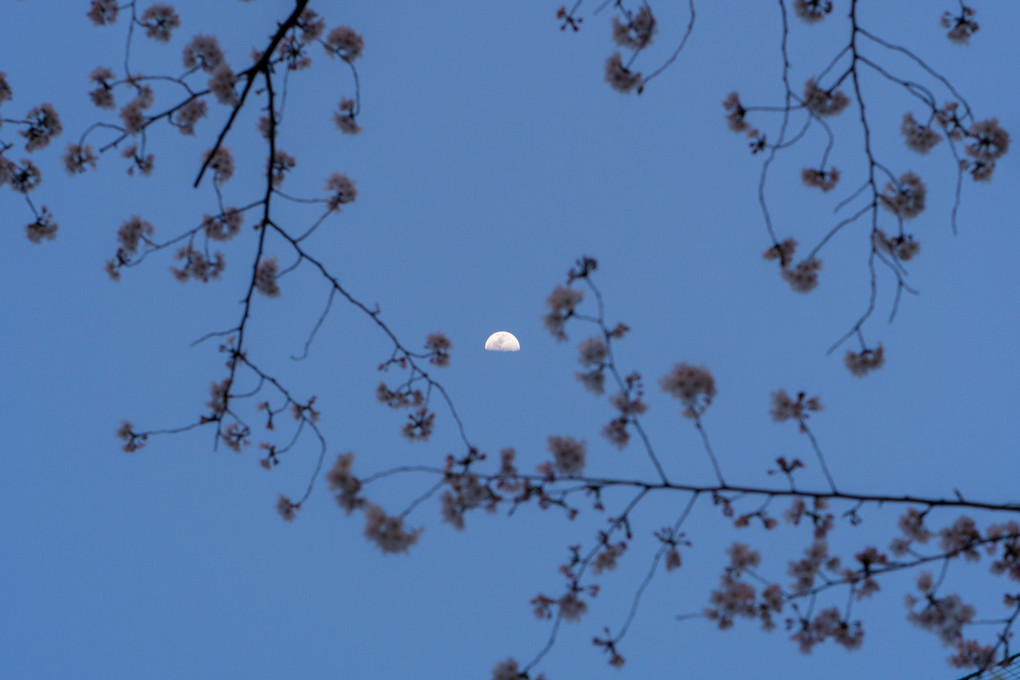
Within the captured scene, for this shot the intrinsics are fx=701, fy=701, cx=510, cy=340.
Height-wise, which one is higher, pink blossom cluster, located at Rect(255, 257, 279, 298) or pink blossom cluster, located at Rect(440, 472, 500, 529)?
pink blossom cluster, located at Rect(255, 257, 279, 298)

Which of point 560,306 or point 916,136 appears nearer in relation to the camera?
point 560,306

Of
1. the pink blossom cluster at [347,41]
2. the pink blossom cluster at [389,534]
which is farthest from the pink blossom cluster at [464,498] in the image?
the pink blossom cluster at [347,41]

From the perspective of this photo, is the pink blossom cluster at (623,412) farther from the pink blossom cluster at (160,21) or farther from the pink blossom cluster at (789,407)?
the pink blossom cluster at (160,21)

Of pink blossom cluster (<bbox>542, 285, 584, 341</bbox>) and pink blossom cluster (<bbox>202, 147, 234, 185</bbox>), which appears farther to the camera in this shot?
Answer: pink blossom cluster (<bbox>202, 147, 234, 185</bbox>)

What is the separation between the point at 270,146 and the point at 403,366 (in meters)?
1.91

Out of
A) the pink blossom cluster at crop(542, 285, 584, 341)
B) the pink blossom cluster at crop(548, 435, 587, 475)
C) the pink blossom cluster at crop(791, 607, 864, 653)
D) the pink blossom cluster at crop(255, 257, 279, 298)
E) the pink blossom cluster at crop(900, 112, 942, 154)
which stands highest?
the pink blossom cluster at crop(900, 112, 942, 154)

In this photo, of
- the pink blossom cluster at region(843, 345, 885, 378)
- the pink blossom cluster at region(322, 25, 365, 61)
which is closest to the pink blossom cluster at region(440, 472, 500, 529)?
the pink blossom cluster at region(843, 345, 885, 378)

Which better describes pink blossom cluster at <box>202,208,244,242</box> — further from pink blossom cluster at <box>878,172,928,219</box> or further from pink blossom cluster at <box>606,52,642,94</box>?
pink blossom cluster at <box>878,172,928,219</box>

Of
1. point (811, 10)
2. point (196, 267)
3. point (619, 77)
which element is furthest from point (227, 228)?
point (811, 10)

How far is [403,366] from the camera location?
5.57m

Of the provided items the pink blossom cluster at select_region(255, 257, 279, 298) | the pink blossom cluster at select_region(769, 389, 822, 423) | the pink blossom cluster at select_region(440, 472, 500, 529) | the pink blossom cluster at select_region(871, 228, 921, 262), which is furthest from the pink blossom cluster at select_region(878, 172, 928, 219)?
the pink blossom cluster at select_region(255, 257, 279, 298)

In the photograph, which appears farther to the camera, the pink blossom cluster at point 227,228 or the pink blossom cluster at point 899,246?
the pink blossom cluster at point 227,228

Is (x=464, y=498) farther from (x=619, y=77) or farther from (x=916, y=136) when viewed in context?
(x=916, y=136)

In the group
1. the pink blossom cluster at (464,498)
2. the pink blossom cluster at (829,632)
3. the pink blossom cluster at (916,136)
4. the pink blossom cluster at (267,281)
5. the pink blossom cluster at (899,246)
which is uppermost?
the pink blossom cluster at (916,136)
